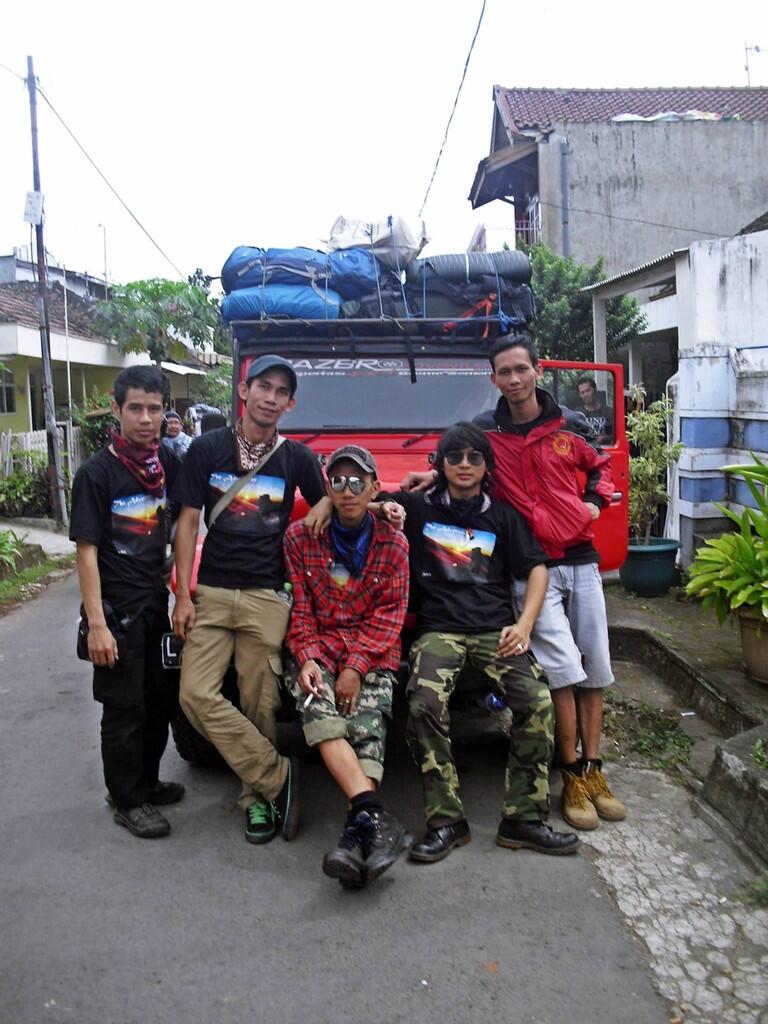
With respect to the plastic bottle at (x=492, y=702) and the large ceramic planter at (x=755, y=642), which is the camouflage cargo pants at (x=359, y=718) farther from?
the large ceramic planter at (x=755, y=642)

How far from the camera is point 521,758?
369 cm

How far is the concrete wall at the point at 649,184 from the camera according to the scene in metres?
21.0

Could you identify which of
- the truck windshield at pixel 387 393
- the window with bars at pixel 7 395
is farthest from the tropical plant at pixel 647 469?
the window with bars at pixel 7 395

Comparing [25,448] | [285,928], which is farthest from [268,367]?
[25,448]

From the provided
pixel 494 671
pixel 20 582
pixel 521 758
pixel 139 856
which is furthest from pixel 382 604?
pixel 20 582

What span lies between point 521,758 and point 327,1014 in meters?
1.34

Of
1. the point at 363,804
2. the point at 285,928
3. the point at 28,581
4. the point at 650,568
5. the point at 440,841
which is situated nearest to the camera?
the point at 285,928

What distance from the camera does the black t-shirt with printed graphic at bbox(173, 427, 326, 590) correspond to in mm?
3926

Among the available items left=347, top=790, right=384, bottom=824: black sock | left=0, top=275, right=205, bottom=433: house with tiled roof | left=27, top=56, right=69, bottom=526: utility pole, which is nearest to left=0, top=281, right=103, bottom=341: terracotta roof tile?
left=0, top=275, right=205, bottom=433: house with tiled roof

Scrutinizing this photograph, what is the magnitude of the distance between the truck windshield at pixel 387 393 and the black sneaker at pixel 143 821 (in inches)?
108

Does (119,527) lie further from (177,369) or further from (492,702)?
(177,369)

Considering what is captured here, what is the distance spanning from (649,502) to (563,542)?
4.24 meters

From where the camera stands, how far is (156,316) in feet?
73.7

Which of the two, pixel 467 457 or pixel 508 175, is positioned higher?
pixel 508 175
